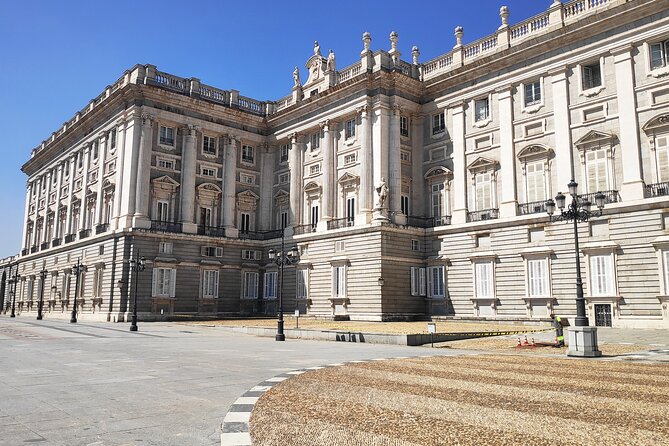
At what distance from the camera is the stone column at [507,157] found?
119ft

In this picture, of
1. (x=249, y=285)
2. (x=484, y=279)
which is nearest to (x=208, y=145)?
(x=249, y=285)

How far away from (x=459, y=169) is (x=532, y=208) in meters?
6.62

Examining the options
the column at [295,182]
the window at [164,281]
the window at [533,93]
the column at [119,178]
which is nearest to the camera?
the window at [533,93]

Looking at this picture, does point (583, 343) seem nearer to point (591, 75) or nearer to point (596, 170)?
point (596, 170)

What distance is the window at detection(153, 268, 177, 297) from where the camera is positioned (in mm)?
43469

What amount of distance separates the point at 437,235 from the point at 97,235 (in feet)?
94.5

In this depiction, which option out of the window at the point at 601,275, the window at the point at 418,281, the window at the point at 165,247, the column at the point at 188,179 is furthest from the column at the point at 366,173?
the window at the point at 601,275

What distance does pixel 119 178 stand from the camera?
4538cm

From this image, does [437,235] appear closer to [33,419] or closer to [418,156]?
[418,156]

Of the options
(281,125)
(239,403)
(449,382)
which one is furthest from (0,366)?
(281,125)

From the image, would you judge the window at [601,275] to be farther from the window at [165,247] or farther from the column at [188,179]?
the window at [165,247]

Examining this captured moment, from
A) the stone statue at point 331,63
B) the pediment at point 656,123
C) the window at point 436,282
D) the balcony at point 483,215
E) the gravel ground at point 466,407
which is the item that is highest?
the stone statue at point 331,63

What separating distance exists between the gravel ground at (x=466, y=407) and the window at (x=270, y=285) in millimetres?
36236

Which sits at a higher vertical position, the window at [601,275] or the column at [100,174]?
the column at [100,174]
